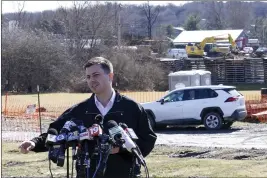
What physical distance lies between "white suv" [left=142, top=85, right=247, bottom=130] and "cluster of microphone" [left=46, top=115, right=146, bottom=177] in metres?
19.6

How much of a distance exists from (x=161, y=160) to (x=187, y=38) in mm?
86159

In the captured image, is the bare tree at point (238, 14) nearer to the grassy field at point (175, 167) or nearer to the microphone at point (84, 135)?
the grassy field at point (175, 167)

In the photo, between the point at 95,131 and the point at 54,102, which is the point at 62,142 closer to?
the point at 95,131

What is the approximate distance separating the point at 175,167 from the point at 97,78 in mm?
8051

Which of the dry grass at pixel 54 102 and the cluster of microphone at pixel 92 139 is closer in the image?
the cluster of microphone at pixel 92 139

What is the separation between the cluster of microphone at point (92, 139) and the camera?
507 centimetres

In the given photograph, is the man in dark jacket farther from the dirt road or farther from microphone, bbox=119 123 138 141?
the dirt road

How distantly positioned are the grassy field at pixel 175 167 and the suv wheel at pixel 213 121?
889cm

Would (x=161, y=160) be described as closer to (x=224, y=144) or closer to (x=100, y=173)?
(x=224, y=144)

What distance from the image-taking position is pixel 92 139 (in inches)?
201

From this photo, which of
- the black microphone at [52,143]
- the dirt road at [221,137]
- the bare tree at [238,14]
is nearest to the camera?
the black microphone at [52,143]

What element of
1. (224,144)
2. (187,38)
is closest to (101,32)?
(187,38)

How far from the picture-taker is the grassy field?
40.4 feet

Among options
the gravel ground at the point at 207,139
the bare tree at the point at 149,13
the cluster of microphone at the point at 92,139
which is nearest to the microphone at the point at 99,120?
the cluster of microphone at the point at 92,139
